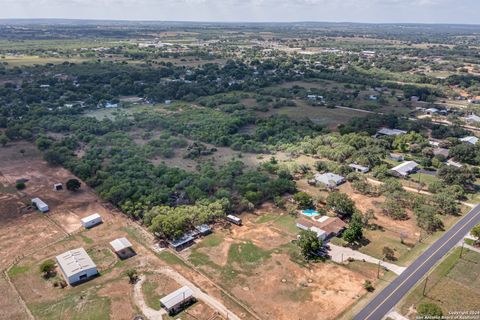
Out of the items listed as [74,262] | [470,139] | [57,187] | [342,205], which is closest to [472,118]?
[470,139]

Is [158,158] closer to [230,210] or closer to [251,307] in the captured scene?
[230,210]

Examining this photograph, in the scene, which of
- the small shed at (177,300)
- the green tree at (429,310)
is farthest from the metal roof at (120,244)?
the green tree at (429,310)

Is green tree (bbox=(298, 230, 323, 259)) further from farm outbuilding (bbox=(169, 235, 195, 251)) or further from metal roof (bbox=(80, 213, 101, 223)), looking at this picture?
metal roof (bbox=(80, 213, 101, 223))

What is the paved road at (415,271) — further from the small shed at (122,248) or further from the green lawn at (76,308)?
the small shed at (122,248)

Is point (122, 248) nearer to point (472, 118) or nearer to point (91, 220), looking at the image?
point (91, 220)

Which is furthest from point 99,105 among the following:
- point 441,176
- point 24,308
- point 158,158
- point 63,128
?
point 441,176

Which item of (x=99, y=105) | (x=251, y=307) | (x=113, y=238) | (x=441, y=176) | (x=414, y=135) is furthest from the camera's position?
(x=99, y=105)
